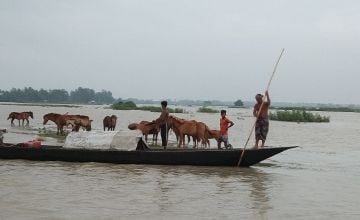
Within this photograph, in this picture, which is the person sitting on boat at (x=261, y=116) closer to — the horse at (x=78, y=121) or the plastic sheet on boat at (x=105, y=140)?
the plastic sheet on boat at (x=105, y=140)

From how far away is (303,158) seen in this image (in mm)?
16344

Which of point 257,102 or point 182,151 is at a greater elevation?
point 257,102

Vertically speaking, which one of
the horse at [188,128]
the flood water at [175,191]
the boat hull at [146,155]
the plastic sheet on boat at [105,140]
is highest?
the horse at [188,128]

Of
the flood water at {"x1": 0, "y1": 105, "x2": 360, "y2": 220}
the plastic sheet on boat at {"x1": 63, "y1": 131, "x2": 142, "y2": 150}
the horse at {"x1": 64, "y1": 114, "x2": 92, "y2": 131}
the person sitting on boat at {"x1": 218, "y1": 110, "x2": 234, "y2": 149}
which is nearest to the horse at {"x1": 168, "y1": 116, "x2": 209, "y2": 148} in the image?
the person sitting on boat at {"x1": 218, "y1": 110, "x2": 234, "y2": 149}

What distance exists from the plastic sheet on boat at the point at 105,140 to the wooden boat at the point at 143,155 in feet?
0.75

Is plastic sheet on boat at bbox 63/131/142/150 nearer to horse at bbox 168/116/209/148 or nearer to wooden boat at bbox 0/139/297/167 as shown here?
wooden boat at bbox 0/139/297/167

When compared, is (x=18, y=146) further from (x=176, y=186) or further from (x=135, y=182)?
(x=176, y=186)

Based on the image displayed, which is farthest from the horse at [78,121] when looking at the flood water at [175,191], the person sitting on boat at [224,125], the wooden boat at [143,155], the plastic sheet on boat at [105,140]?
the person sitting on boat at [224,125]

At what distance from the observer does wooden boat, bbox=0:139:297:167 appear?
1265 cm

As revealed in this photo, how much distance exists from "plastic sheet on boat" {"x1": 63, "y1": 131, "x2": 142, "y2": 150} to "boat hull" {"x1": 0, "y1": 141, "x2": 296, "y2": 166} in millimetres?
338

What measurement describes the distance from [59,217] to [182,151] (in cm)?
566

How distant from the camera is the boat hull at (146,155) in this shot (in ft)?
41.5

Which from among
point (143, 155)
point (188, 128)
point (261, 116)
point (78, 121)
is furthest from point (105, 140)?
point (78, 121)

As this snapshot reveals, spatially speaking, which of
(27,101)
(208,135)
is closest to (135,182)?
(208,135)
